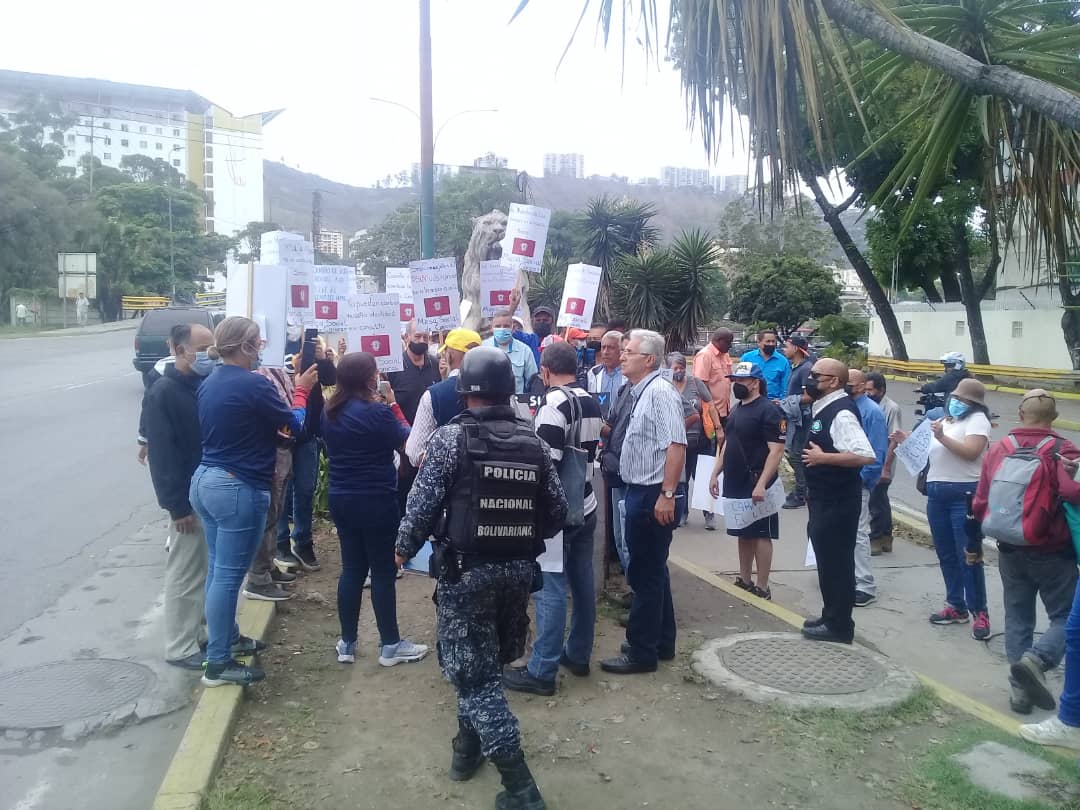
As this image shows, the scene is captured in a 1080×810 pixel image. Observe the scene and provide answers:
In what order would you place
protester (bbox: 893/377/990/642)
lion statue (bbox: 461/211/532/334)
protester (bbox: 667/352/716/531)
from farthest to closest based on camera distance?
lion statue (bbox: 461/211/532/334) < protester (bbox: 667/352/716/531) < protester (bbox: 893/377/990/642)

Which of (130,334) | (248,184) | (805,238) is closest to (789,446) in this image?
(130,334)

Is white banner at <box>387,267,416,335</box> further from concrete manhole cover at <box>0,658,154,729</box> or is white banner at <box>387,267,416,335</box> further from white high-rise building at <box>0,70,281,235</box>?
white high-rise building at <box>0,70,281,235</box>

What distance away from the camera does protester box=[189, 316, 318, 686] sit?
4.58 metres

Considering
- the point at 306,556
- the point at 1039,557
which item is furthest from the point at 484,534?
the point at 306,556

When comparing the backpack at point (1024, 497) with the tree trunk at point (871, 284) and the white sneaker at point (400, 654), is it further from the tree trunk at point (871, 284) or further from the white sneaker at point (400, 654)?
the tree trunk at point (871, 284)

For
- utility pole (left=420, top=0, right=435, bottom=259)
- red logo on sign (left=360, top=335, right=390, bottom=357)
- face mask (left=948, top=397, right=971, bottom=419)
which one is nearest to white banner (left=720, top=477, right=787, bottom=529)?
face mask (left=948, top=397, right=971, bottom=419)

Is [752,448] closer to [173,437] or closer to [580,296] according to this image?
[580,296]

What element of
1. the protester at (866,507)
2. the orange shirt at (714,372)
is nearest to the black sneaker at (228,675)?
the protester at (866,507)

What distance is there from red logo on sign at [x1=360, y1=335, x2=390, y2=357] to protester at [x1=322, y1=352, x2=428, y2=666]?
222 cm

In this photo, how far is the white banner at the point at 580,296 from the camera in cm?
905

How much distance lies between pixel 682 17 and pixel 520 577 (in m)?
2.24

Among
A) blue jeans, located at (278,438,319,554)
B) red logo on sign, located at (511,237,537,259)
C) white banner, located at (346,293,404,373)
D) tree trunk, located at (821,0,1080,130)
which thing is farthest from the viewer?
red logo on sign, located at (511,237,537,259)

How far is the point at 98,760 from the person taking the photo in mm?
4129

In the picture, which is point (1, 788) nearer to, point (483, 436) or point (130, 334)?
point (483, 436)
